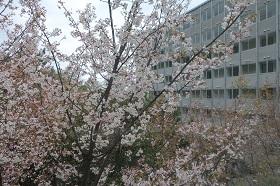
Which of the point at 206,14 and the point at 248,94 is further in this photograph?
the point at 206,14

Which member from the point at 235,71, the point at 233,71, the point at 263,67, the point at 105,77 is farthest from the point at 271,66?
the point at 105,77

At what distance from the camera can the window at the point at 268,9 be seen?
3788cm

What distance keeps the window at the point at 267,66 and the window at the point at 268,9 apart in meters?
3.95

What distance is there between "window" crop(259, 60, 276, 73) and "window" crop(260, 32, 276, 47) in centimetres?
164

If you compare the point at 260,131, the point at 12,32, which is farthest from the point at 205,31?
the point at 12,32

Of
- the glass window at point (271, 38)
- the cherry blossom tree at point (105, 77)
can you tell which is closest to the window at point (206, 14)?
the glass window at point (271, 38)

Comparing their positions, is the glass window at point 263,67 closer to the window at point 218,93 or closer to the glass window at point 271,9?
the glass window at point 271,9

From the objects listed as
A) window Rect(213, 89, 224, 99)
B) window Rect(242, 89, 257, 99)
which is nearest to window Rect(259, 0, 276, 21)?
window Rect(242, 89, 257, 99)

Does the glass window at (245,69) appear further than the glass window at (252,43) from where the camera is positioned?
Yes

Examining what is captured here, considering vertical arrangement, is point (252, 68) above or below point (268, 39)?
below

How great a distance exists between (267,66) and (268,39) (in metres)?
2.37

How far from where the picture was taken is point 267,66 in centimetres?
3969

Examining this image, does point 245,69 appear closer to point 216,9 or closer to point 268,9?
point 268,9

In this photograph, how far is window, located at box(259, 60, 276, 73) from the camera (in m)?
38.5
